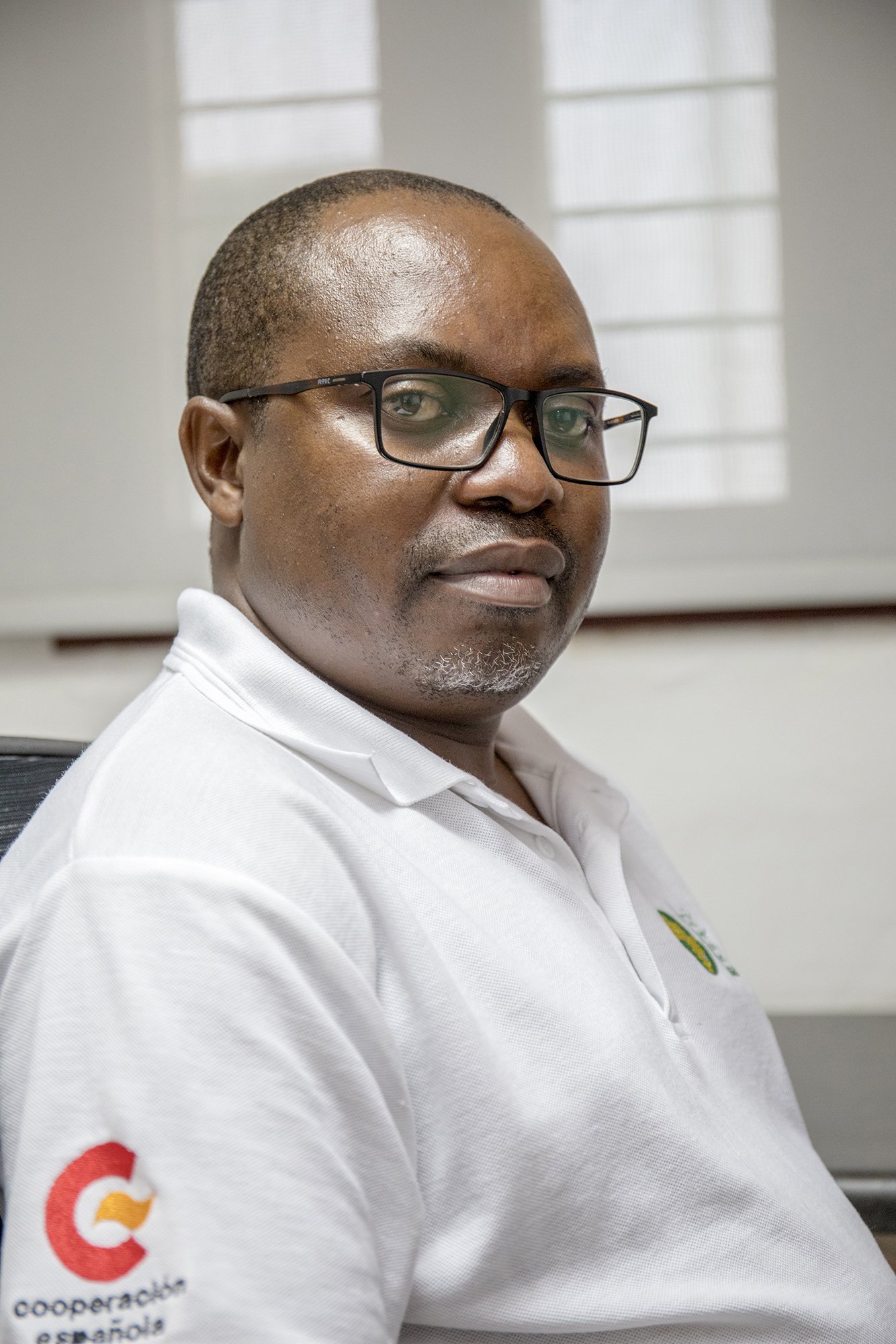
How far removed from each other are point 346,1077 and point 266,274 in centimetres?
55

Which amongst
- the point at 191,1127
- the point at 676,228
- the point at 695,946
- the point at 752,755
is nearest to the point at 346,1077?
the point at 191,1127

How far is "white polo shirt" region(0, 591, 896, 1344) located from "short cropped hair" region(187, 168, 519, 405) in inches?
7.3

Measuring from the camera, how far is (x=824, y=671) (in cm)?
163

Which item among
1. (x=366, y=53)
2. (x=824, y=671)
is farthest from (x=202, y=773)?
(x=366, y=53)

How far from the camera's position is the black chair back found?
0.85 meters

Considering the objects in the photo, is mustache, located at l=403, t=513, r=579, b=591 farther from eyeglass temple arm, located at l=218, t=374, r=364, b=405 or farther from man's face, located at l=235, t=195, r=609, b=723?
eyeglass temple arm, located at l=218, t=374, r=364, b=405

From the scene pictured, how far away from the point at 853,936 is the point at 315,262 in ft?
4.11

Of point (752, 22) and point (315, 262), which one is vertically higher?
point (752, 22)

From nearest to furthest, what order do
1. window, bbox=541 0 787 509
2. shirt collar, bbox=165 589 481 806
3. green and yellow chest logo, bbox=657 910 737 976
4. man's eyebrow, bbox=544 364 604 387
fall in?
1. shirt collar, bbox=165 589 481 806
2. man's eyebrow, bbox=544 364 604 387
3. green and yellow chest logo, bbox=657 910 737 976
4. window, bbox=541 0 787 509

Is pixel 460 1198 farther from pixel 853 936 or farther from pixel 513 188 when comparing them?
pixel 513 188

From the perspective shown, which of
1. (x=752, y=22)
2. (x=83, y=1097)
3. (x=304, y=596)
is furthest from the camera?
(x=752, y=22)

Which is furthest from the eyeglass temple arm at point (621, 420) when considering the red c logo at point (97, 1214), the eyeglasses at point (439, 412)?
the red c logo at point (97, 1214)

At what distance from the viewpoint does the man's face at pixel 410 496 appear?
2.46 feet

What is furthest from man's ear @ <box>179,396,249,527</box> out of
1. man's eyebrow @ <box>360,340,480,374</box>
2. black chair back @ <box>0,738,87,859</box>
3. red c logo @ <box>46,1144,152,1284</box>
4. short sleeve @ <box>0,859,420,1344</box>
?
red c logo @ <box>46,1144,152,1284</box>
